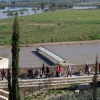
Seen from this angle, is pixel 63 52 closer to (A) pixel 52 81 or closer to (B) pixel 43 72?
(B) pixel 43 72

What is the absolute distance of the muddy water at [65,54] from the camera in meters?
30.3

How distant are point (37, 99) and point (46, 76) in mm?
2174

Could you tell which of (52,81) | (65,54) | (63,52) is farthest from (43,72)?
(63,52)

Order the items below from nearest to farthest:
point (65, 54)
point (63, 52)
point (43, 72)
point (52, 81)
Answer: point (52, 81) < point (43, 72) < point (65, 54) < point (63, 52)

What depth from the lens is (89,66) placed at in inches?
716

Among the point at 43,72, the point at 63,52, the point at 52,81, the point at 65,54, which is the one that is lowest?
the point at 63,52

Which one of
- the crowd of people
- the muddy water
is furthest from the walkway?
the muddy water

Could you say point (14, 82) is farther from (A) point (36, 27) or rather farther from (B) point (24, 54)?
(A) point (36, 27)

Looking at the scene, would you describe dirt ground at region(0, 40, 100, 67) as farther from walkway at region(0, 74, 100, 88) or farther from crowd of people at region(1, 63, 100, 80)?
walkway at region(0, 74, 100, 88)

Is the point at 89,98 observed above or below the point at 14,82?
below

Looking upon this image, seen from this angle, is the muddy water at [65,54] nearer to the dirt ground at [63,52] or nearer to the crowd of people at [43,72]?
the dirt ground at [63,52]

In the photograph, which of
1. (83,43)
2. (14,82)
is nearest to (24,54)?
(83,43)

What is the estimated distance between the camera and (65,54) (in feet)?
116

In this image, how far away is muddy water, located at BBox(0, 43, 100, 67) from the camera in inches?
1194
